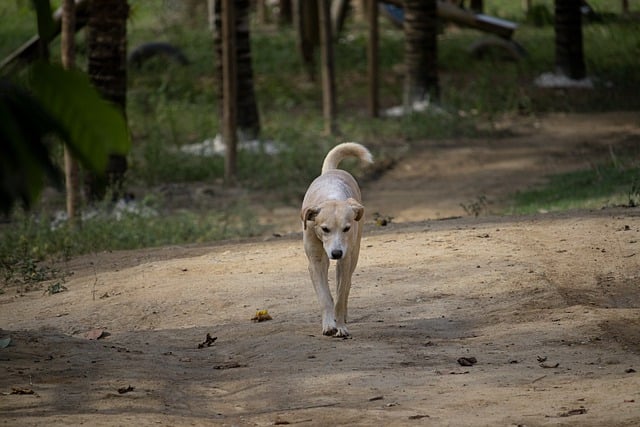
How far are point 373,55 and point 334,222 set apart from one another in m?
14.5

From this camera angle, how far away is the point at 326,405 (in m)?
6.06

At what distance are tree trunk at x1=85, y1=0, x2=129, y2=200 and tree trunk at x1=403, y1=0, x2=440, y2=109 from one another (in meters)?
8.68

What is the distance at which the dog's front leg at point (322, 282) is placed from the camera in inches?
301

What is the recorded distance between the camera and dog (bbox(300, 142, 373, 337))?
739 centimetres

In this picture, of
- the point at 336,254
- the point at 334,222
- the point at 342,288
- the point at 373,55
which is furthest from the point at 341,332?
the point at 373,55

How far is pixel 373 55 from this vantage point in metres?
21.5

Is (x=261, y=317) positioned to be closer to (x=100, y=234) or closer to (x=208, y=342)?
(x=208, y=342)

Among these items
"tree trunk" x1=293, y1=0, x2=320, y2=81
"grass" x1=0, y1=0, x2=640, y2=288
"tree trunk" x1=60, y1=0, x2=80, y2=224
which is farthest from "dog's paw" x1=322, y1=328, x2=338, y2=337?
"tree trunk" x1=293, y1=0, x2=320, y2=81

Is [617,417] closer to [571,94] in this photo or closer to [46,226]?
[46,226]

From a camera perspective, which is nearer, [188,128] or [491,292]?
[491,292]

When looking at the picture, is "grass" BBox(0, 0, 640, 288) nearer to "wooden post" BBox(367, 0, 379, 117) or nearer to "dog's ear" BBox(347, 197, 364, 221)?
"wooden post" BBox(367, 0, 379, 117)

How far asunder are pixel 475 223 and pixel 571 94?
44.0 feet

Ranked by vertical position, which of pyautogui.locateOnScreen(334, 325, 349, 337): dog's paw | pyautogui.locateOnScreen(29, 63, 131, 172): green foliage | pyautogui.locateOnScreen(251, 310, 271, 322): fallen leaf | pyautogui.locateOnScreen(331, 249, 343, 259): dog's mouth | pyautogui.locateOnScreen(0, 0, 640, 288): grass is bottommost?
pyautogui.locateOnScreen(0, 0, 640, 288): grass

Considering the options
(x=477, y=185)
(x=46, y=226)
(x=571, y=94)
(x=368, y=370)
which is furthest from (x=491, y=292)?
(x=571, y=94)
